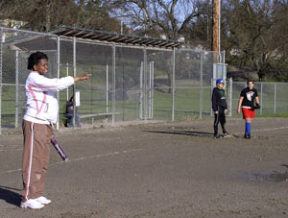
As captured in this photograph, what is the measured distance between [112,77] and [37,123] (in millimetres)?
15126

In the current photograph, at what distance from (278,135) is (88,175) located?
1021 centimetres

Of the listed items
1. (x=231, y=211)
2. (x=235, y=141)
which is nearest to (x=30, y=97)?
(x=231, y=211)

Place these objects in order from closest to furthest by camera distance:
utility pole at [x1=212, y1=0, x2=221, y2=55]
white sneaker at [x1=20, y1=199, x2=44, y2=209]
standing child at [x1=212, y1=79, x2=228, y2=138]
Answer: white sneaker at [x1=20, y1=199, x2=44, y2=209], standing child at [x1=212, y1=79, x2=228, y2=138], utility pole at [x1=212, y1=0, x2=221, y2=55]

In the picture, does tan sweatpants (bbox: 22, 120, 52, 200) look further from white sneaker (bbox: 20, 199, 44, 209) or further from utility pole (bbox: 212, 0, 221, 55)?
utility pole (bbox: 212, 0, 221, 55)

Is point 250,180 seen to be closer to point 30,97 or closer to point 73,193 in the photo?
point 73,193

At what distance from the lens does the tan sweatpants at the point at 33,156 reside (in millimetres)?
8219

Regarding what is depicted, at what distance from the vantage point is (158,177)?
36.5 feet

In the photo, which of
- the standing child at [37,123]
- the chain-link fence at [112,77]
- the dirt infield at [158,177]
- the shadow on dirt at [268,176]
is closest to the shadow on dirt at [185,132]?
the dirt infield at [158,177]

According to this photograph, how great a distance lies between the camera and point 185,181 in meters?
10.7

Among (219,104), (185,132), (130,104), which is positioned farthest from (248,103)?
(130,104)

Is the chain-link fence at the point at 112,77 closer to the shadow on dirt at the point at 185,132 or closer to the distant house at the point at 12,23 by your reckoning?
the shadow on dirt at the point at 185,132

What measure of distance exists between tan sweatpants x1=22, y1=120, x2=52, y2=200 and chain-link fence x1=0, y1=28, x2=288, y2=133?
400 inches

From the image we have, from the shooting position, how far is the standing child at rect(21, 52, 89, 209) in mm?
8203

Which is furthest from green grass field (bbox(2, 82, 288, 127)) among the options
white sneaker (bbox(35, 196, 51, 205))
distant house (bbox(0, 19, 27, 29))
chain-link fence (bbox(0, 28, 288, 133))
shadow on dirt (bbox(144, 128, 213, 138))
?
white sneaker (bbox(35, 196, 51, 205))
